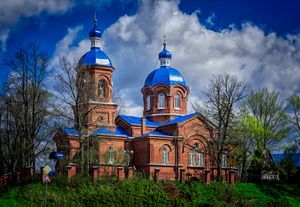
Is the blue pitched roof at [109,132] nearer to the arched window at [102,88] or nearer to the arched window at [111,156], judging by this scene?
the arched window at [111,156]

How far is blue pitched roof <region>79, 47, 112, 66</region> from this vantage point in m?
39.4

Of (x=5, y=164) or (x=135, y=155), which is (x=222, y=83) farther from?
(x=5, y=164)

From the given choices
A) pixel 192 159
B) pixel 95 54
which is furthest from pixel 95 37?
pixel 192 159

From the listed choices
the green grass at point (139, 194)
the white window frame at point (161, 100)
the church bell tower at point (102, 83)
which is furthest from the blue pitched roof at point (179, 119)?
the green grass at point (139, 194)

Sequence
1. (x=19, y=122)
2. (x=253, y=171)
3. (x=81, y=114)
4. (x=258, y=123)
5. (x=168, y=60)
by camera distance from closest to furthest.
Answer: (x=81, y=114) → (x=19, y=122) → (x=258, y=123) → (x=253, y=171) → (x=168, y=60)

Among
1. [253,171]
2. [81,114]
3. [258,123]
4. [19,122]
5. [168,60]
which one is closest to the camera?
[81,114]

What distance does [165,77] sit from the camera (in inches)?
1720

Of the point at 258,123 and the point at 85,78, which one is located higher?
the point at 85,78

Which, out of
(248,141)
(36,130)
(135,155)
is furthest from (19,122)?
(248,141)

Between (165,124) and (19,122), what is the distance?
1256 centimetres

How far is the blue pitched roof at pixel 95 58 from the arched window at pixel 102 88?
1.55 metres

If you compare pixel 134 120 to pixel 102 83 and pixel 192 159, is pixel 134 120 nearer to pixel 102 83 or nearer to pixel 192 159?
pixel 102 83

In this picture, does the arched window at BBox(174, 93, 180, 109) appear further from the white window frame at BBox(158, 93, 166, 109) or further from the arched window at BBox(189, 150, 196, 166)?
the arched window at BBox(189, 150, 196, 166)

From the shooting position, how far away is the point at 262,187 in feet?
110
